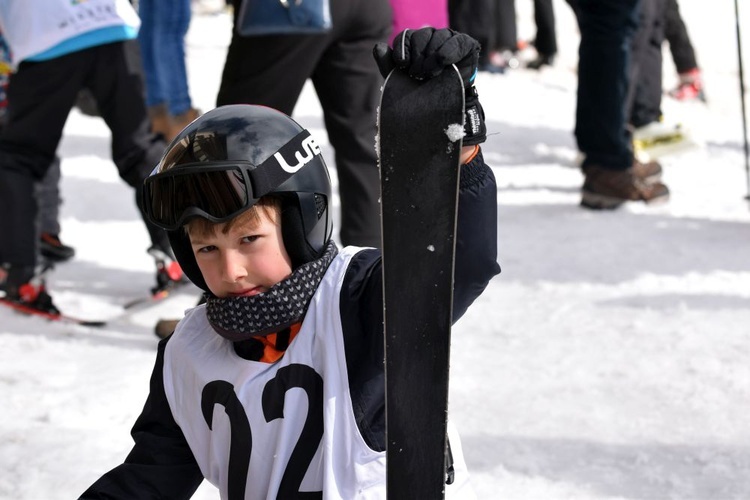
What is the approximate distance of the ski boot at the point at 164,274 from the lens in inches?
193

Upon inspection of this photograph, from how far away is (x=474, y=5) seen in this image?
9.34 metres

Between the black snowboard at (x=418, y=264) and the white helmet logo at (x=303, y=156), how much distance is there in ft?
1.29

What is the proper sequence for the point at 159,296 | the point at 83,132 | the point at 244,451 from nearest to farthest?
the point at 244,451 < the point at 159,296 < the point at 83,132

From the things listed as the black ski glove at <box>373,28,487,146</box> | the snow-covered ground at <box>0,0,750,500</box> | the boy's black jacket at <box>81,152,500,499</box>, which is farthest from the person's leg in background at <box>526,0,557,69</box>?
the black ski glove at <box>373,28,487,146</box>

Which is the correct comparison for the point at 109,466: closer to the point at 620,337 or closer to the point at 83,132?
the point at 620,337

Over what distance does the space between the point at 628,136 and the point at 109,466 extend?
12.5ft

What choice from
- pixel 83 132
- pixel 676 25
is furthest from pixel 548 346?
pixel 676 25

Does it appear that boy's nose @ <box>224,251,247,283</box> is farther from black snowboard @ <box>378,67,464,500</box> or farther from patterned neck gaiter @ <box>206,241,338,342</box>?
black snowboard @ <box>378,67,464,500</box>

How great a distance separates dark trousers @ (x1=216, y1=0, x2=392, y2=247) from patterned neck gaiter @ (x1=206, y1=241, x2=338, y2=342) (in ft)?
6.42

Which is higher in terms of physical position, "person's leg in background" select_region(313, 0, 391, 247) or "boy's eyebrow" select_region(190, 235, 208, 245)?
"boy's eyebrow" select_region(190, 235, 208, 245)

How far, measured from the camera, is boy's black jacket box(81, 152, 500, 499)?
1.89 m

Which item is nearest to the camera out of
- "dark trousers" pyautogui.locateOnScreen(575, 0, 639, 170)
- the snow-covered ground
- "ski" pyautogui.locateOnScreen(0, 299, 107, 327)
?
the snow-covered ground

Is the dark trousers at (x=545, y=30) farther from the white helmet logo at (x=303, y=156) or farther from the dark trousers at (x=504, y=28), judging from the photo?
the white helmet logo at (x=303, y=156)

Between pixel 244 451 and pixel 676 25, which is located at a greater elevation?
pixel 244 451
